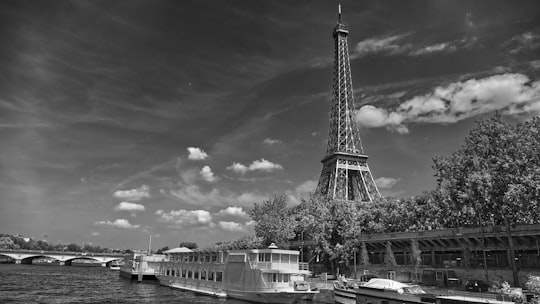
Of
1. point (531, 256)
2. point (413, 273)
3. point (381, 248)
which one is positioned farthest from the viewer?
point (381, 248)

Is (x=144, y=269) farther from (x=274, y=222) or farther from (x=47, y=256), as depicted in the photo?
(x=47, y=256)

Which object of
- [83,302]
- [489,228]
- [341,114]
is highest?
[341,114]

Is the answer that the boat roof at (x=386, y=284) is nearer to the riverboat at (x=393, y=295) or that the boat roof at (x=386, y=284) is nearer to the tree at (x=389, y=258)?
the riverboat at (x=393, y=295)

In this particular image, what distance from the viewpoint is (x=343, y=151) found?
10981 cm

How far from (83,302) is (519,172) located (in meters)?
49.8

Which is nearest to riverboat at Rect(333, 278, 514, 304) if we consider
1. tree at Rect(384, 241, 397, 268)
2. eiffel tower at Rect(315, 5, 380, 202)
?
tree at Rect(384, 241, 397, 268)

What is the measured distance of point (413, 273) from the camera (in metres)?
Result: 56.5

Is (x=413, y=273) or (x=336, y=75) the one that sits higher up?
(x=336, y=75)

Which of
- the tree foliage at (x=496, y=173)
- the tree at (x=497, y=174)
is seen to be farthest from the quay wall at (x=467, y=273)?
the tree foliage at (x=496, y=173)

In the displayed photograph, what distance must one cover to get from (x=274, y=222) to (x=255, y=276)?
3403 cm

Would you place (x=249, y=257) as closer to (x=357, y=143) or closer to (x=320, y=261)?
(x=320, y=261)

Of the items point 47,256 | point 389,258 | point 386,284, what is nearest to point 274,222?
point 389,258

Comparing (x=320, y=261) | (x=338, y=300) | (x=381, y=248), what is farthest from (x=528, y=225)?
(x=320, y=261)

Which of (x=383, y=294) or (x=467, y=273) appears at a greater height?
(x=467, y=273)
